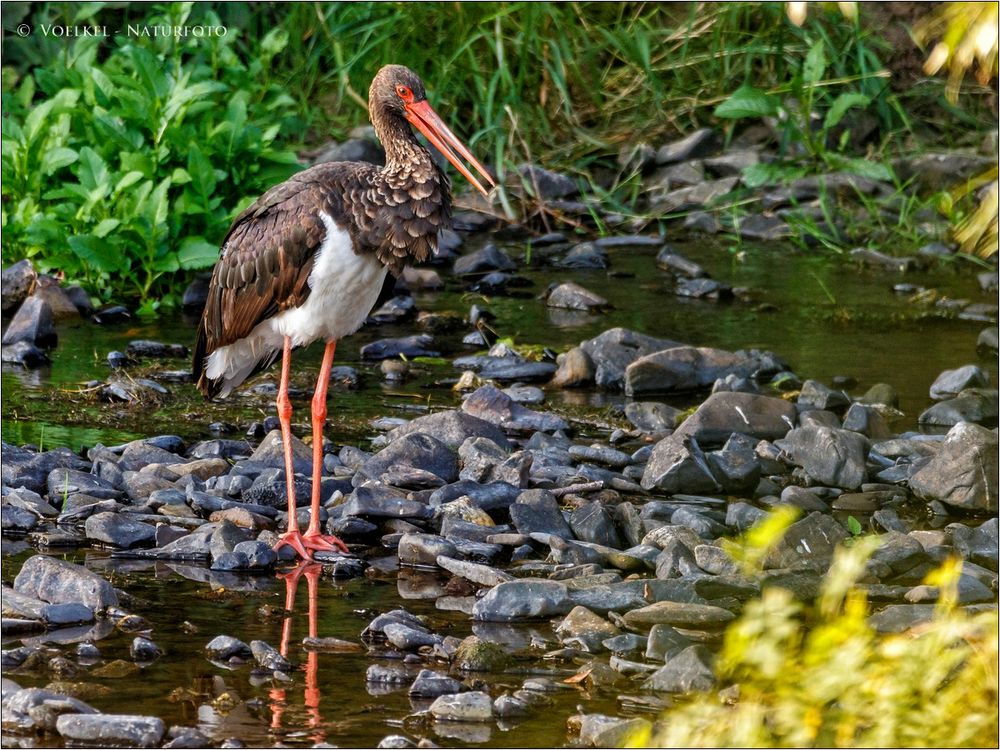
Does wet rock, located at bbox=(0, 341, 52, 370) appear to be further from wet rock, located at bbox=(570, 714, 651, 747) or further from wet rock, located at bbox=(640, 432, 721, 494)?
wet rock, located at bbox=(570, 714, 651, 747)

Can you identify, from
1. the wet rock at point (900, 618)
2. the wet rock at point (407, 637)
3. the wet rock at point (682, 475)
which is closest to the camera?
the wet rock at point (407, 637)

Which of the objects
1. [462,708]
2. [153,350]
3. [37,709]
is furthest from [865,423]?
[37,709]

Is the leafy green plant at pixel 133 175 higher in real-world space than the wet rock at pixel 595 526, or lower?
higher

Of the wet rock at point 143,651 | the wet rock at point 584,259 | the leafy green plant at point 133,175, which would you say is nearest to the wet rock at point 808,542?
the wet rock at point 143,651

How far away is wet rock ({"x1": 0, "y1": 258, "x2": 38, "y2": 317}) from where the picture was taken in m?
8.31

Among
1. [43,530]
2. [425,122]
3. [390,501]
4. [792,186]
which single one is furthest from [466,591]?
[792,186]

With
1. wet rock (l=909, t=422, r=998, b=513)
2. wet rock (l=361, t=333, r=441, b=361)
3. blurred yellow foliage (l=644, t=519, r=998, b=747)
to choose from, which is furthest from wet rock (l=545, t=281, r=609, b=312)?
blurred yellow foliage (l=644, t=519, r=998, b=747)

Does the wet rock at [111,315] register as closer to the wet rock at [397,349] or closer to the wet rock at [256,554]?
the wet rock at [397,349]

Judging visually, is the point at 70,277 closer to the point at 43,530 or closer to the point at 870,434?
the point at 43,530

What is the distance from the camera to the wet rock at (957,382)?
750 cm

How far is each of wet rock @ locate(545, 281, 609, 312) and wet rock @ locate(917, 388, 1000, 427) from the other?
2.57 meters

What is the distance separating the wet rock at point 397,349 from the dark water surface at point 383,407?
11 centimetres

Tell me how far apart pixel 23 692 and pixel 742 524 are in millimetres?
2708

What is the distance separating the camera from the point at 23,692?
371 centimetres
